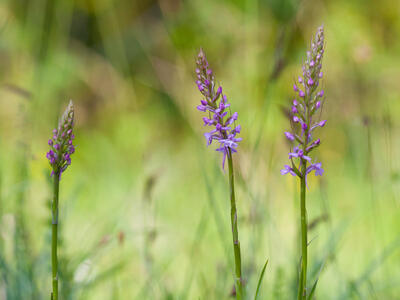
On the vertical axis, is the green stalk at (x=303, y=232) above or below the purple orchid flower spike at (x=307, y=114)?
below

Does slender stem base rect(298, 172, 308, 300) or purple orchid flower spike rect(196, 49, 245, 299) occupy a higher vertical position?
purple orchid flower spike rect(196, 49, 245, 299)

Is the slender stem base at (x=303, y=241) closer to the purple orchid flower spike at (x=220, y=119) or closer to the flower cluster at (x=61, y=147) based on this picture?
the purple orchid flower spike at (x=220, y=119)

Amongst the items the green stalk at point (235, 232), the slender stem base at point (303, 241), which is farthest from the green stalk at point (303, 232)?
the green stalk at point (235, 232)

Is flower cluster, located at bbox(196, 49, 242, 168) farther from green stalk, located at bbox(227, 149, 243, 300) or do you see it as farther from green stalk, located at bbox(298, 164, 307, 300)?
green stalk, located at bbox(298, 164, 307, 300)

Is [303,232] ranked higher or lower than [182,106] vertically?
lower

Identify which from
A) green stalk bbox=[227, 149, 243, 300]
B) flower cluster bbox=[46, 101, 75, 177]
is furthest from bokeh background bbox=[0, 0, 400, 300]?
flower cluster bbox=[46, 101, 75, 177]

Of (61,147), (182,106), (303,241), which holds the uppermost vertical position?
(182,106)

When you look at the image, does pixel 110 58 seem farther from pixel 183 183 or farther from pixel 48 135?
pixel 183 183

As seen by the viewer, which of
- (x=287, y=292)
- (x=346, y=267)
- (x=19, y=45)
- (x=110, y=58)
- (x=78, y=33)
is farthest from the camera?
(x=78, y=33)

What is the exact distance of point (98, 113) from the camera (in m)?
5.52

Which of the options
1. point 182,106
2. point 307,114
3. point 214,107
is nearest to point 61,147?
point 214,107

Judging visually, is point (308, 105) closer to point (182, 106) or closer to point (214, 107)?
point (214, 107)

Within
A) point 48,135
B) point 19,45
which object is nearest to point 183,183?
point 48,135

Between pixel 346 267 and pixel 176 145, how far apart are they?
9.64 ft
